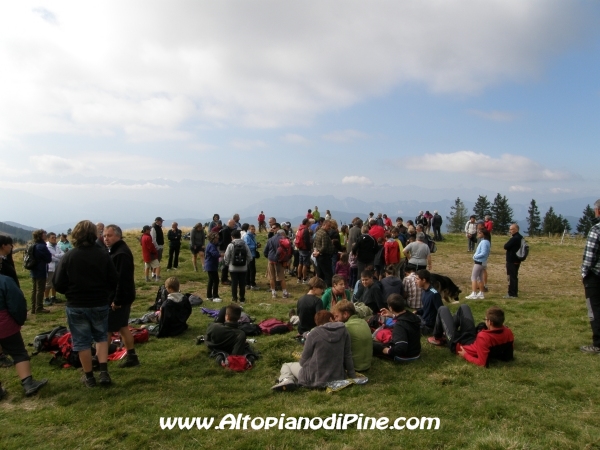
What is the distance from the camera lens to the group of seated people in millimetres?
5434

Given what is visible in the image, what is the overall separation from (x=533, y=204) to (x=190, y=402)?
105m

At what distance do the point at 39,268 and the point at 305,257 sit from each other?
716 cm

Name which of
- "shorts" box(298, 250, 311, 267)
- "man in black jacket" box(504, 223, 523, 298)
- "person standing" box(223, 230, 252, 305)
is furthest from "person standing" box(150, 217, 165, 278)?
"man in black jacket" box(504, 223, 523, 298)

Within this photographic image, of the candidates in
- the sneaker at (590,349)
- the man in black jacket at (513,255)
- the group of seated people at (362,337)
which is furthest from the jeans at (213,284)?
the sneaker at (590,349)

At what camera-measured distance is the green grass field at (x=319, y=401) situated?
4.07m

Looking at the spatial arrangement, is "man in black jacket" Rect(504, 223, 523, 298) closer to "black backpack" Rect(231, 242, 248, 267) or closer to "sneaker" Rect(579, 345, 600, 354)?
"sneaker" Rect(579, 345, 600, 354)

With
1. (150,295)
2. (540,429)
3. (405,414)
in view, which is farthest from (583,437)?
(150,295)

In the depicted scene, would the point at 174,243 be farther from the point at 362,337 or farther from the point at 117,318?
the point at 362,337

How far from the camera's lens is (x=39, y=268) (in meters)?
9.57

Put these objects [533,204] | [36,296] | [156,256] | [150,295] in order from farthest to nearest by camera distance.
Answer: [533,204]
[156,256]
[150,295]
[36,296]

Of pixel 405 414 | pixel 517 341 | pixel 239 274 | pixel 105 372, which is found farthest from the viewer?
pixel 239 274

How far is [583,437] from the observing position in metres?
3.96

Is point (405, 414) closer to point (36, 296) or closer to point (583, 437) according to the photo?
point (583, 437)

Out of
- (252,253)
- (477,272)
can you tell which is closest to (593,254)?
(477,272)
